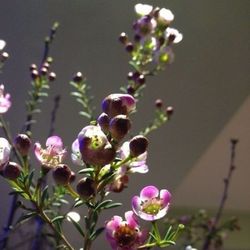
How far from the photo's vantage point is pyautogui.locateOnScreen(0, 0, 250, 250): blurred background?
5.24 ft

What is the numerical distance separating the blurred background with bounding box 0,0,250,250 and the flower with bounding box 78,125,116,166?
1.10 meters

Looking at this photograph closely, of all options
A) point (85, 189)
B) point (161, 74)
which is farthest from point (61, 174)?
point (161, 74)

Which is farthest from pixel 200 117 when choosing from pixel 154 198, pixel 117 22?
pixel 154 198

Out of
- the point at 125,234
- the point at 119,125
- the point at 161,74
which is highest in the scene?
the point at 119,125

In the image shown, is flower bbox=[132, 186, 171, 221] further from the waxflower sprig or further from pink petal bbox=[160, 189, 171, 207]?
the waxflower sprig

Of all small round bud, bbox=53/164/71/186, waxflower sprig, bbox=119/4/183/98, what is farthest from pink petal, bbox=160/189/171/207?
waxflower sprig, bbox=119/4/183/98

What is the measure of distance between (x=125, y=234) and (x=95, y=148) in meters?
0.09

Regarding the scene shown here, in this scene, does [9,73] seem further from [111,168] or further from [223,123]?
[111,168]

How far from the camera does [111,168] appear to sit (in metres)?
0.48

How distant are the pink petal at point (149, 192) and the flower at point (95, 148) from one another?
0.28 ft

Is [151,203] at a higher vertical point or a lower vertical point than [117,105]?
lower

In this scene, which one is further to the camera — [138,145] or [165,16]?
[165,16]

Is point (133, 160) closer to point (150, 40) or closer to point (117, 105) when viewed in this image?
point (117, 105)

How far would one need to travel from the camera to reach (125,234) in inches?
18.3
